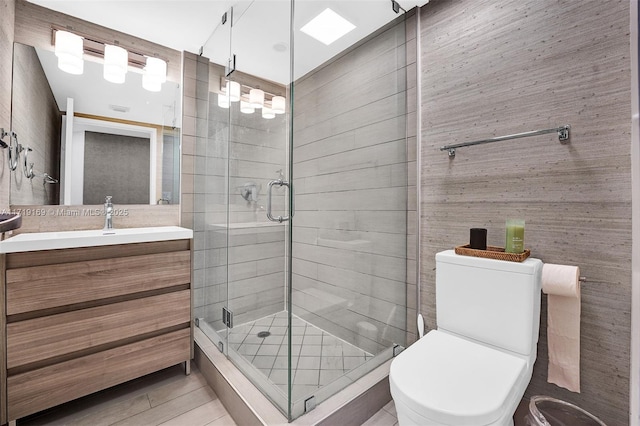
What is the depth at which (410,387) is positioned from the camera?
112 centimetres

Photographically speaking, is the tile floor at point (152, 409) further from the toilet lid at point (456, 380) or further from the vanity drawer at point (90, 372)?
the toilet lid at point (456, 380)

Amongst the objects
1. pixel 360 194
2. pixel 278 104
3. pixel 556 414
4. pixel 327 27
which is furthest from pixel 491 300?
pixel 327 27

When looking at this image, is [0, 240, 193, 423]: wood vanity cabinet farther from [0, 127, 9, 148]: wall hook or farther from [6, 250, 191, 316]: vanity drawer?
[0, 127, 9, 148]: wall hook

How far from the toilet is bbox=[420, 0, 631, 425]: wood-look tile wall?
24 cm

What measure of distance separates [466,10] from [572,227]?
4.26 ft

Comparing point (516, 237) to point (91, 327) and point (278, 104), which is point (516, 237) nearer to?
point (278, 104)

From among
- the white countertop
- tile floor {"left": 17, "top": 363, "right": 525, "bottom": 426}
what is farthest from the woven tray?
the white countertop

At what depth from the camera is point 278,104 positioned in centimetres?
189

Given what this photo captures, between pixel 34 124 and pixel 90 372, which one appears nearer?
pixel 90 372

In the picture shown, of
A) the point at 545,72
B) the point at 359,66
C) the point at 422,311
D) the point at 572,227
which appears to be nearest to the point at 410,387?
the point at 422,311

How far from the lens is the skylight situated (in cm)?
171

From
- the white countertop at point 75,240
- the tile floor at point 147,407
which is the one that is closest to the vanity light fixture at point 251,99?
the white countertop at point 75,240

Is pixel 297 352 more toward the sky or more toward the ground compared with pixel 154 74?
more toward the ground

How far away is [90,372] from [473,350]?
195 centimetres
